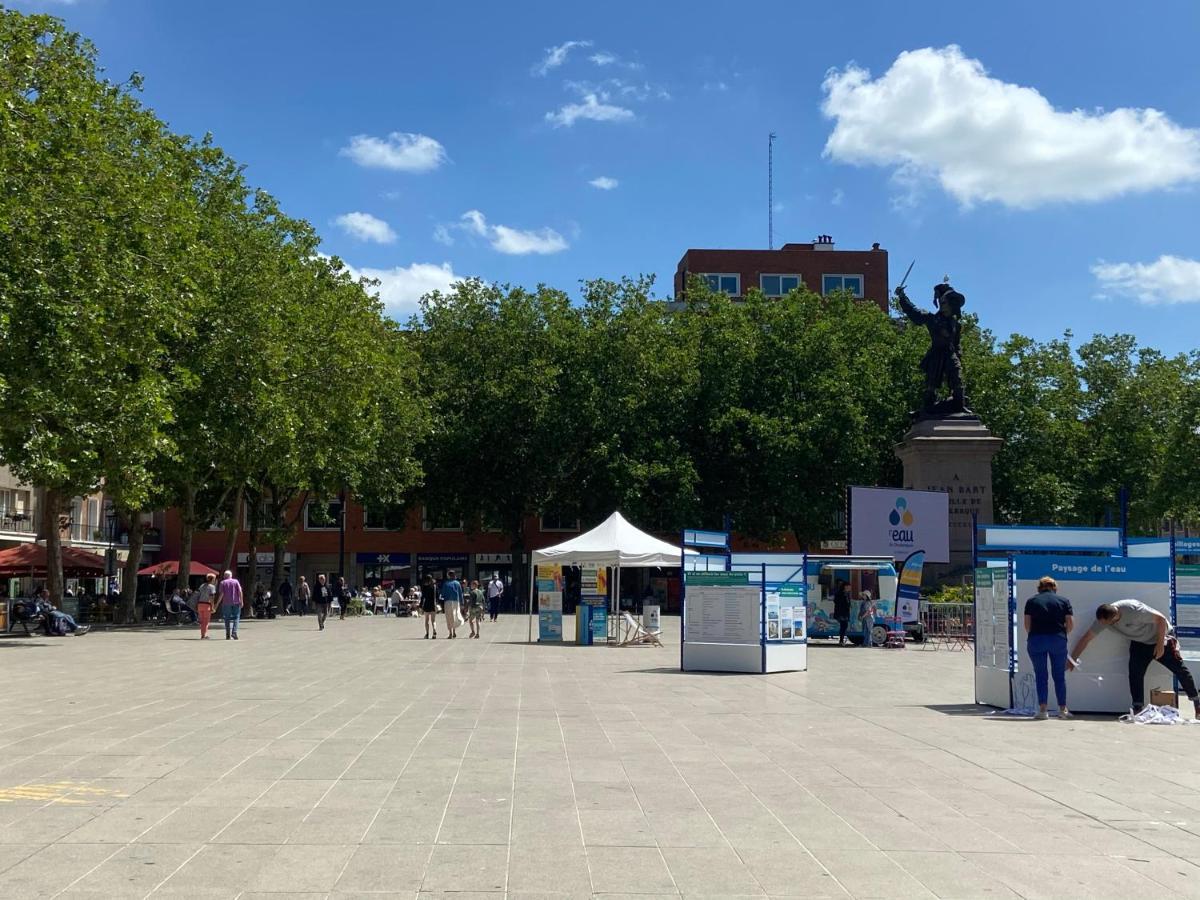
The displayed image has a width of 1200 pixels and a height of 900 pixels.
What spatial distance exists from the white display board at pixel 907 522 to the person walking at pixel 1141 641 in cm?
1833

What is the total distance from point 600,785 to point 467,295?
163 feet

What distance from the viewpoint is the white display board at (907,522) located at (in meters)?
32.7

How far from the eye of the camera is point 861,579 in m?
31.2

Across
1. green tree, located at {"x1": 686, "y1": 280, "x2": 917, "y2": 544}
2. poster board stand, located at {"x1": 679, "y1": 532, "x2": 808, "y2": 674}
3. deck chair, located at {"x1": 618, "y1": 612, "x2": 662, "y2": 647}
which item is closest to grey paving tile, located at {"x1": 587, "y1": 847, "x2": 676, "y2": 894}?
poster board stand, located at {"x1": 679, "y1": 532, "x2": 808, "y2": 674}

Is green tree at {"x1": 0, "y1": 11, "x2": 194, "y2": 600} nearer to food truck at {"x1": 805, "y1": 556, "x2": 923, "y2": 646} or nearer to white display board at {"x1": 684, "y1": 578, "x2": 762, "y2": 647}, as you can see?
white display board at {"x1": 684, "y1": 578, "x2": 762, "y2": 647}

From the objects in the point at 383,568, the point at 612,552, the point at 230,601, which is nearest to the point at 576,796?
the point at 612,552

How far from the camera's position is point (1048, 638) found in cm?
1391

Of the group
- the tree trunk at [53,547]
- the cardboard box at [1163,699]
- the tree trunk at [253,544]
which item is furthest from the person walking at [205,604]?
the cardboard box at [1163,699]

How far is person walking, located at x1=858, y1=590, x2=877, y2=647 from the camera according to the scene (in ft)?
97.2

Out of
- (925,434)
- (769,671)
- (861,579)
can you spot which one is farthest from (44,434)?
(925,434)

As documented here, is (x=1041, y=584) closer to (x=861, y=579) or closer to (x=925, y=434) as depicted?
(x=861, y=579)

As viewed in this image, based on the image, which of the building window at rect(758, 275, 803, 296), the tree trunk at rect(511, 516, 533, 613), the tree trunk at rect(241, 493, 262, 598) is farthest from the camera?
the building window at rect(758, 275, 803, 296)

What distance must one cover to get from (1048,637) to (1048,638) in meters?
0.01

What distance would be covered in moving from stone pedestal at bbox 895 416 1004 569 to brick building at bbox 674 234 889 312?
48272 mm
